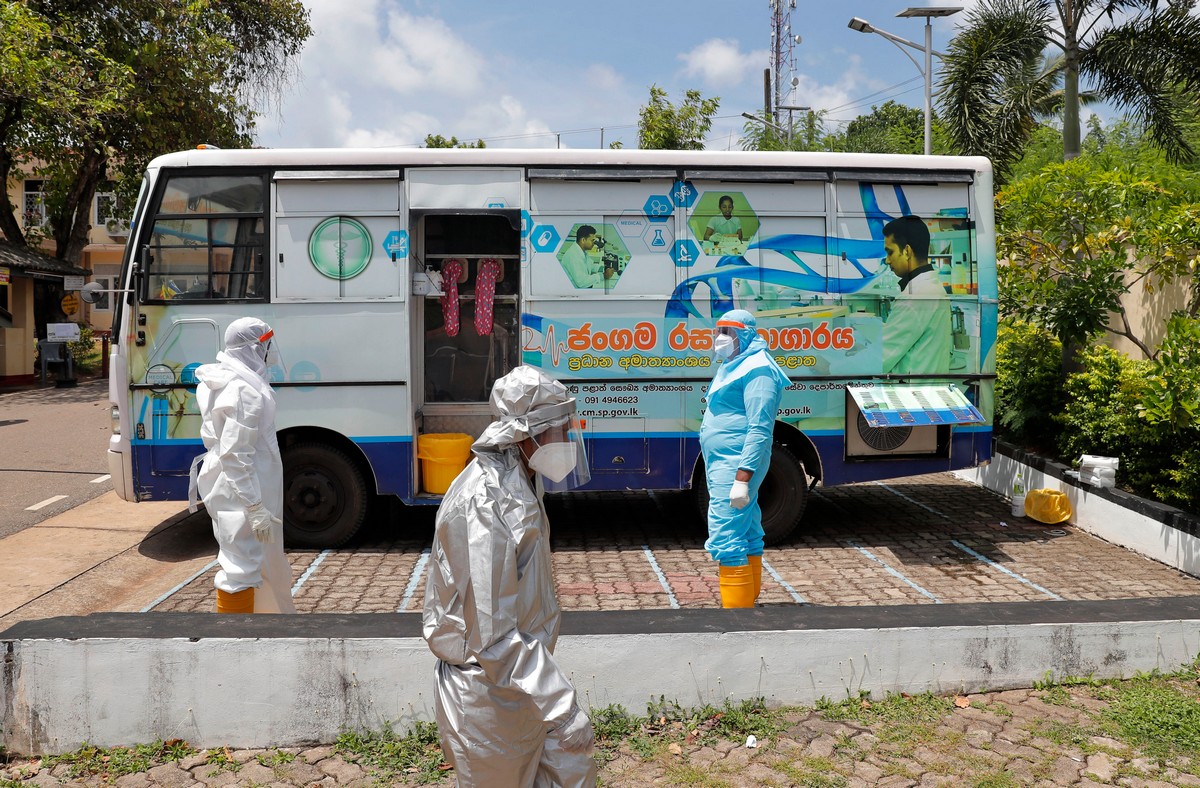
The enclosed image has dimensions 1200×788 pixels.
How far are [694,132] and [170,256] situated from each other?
14848mm

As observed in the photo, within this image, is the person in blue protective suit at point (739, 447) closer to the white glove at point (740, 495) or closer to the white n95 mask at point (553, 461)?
the white glove at point (740, 495)

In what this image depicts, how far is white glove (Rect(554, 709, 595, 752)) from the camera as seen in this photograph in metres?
2.85

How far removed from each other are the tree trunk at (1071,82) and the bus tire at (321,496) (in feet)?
38.0

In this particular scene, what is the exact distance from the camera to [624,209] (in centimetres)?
752

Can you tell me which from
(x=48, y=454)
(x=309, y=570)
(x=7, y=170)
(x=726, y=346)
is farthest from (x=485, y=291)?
(x=7, y=170)

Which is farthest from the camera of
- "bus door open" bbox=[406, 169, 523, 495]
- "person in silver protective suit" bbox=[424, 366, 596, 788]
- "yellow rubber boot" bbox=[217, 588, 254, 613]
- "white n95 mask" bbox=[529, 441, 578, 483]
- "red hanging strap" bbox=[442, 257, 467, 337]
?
"red hanging strap" bbox=[442, 257, 467, 337]

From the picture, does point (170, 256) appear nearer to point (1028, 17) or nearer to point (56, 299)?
point (1028, 17)

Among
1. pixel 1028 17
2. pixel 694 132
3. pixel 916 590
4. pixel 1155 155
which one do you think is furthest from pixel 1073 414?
pixel 694 132

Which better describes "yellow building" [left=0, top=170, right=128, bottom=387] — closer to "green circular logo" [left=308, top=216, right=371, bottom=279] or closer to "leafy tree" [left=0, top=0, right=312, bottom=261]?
"leafy tree" [left=0, top=0, right=312, bottom=261]

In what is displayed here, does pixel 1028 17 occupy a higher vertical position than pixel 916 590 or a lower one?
higher

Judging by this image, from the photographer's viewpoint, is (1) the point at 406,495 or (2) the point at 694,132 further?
(2) the point at 694,132

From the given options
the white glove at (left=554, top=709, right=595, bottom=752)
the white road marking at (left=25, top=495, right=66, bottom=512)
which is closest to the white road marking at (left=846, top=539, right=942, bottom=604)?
the white glove at (left=554, top=709, right=595, bottom=752)

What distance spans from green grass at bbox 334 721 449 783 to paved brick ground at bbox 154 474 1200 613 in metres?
2.09

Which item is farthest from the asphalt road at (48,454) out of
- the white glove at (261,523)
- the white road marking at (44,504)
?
the white glove at (261,523)
